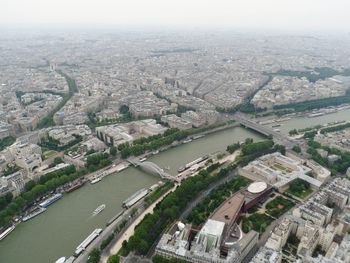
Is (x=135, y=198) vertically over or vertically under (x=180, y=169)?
over

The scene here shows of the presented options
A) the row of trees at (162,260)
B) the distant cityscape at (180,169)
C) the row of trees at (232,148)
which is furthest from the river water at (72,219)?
the row of trees at (162,260)

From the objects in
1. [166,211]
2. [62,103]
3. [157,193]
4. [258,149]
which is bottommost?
[62,103]

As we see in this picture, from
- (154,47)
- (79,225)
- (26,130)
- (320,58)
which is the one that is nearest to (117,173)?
(79,225)

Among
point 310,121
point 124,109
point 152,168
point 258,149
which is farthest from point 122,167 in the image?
point 310,121

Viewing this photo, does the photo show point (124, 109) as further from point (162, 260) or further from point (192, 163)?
point (162, 260)

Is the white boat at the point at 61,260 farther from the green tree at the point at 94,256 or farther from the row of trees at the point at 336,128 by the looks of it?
the row of trees at the point at 336,128

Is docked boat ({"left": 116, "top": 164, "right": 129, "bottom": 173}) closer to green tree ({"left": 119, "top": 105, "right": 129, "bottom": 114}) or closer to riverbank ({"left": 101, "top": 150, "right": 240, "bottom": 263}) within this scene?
riverbank ({"left": 101, "top": 150, "right": 240, "bottom": 263})

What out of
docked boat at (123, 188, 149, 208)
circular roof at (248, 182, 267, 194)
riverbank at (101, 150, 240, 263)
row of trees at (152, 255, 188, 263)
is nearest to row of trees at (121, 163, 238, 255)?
riverbank at (101, 150, 240, 263)
